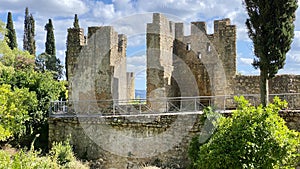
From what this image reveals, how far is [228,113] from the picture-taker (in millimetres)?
13656

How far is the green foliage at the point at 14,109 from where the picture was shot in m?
14.7

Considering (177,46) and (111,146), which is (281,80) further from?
(111,146)

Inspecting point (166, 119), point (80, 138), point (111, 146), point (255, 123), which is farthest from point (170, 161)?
point (255, 123)

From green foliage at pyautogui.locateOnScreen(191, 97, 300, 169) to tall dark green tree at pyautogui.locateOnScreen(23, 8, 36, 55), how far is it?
1475 inches

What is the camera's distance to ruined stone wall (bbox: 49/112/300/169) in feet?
45.6

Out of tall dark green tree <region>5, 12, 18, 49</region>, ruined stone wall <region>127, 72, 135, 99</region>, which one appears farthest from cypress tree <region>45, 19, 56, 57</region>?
ruined stone wall <region>127, 72, 135, 99</region>

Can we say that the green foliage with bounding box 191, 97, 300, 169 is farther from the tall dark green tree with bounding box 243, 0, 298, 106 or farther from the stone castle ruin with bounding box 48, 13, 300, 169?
the tall dark green tree with bounding box 243, 0, 298, 106

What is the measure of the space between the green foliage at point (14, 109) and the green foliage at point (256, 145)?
28.4ft

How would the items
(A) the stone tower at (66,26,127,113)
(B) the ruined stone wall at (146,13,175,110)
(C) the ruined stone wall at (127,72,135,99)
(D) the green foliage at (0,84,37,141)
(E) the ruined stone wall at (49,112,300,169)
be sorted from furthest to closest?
(C) the ruined stone wall at (127,72,135,99) < (A) the stone tower at (66,26,127,113) < (B) the ruined stone wall at (146,13,175,110) < (D) the green foliage at (0,84,37,141) < (E) the ruined stone wall at (49,112,300,169)

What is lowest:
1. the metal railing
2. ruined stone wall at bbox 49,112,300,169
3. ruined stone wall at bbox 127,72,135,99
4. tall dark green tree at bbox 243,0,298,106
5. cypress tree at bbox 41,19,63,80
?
ruined stone wall at bbox 49,112,300,169

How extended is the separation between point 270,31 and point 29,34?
1435 inches

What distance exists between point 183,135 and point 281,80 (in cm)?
640

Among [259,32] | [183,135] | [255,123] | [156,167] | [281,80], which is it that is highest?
[259,32]

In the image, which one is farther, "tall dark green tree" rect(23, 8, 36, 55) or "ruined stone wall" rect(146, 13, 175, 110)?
"tall dark green tree" rect(23, 8, 36, 55)
